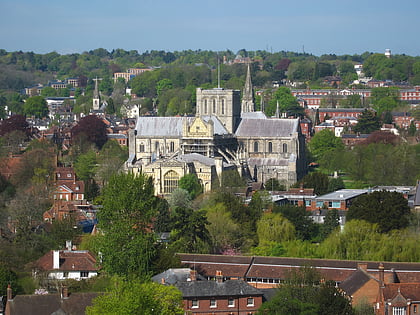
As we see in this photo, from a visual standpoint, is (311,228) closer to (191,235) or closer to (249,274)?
(191,235)

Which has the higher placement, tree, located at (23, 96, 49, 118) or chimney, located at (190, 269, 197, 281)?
tree, located at (23, 96, 49, 118)

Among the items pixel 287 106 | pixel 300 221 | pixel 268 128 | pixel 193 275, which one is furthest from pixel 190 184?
pixel 287 106

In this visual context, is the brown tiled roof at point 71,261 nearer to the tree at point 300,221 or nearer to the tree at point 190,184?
the tree at point 300,221

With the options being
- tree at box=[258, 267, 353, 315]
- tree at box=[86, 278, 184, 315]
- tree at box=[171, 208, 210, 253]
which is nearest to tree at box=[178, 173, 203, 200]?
tree at box=[171, 208, 210, 253]

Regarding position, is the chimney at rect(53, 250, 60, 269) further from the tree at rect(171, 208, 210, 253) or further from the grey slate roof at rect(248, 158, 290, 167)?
the grey slate roof at rect(248, 158, 290, 167)

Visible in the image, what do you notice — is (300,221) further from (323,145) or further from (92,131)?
(92,131)

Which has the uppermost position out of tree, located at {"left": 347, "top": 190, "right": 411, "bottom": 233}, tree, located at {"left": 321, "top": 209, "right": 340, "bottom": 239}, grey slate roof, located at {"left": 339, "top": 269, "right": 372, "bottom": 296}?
tree, located at {"left": 347, "top": 190, "right": 411, "bottom": 233}

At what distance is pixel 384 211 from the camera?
5803 cm

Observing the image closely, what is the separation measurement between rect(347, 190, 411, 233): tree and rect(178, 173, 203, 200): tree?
50.8 ft

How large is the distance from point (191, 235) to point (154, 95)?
128565mm

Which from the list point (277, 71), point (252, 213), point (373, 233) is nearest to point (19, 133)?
point (252, 213)

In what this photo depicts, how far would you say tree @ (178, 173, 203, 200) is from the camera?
73.4 meters

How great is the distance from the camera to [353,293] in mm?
43062

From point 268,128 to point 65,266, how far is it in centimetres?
3795
